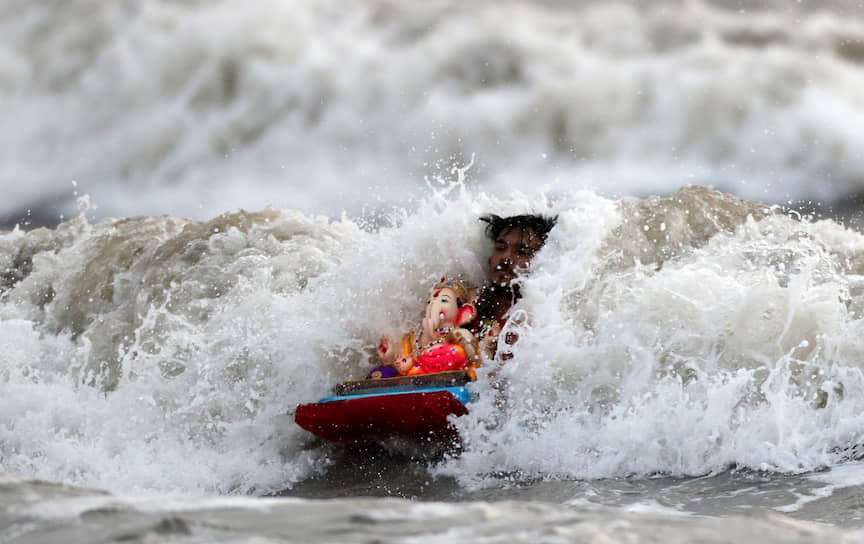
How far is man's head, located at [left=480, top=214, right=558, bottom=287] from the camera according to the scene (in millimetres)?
5379

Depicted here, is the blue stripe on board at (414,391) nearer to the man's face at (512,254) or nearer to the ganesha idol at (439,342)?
the ganesha idol at (439,342)

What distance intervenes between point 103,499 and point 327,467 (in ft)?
10.5

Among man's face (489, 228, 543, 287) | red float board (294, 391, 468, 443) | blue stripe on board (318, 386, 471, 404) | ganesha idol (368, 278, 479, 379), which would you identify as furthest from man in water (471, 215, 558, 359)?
red float board (294, 391, 468, 443)

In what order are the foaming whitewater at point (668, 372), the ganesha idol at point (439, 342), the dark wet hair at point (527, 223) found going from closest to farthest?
1. the foaming whitewater at point (668, 372)
2. the ganesha idol at point (439, 342)
3. the dark wet hair at point (527, 223)

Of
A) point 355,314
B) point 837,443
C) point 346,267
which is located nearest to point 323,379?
point 355,314

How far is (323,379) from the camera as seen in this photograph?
217 inches

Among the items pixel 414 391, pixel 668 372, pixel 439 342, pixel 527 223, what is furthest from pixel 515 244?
pixel 668 372

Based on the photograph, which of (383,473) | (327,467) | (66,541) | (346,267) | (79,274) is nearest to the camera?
(66,541)

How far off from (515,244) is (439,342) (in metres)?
0.86

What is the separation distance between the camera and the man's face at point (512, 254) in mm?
5371

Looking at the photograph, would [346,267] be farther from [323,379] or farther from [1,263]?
[1,263]

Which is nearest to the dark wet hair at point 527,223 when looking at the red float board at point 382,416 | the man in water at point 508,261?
the man in water at point 508,261

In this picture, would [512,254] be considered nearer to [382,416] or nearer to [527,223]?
[527,223]

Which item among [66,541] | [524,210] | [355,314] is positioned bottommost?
[66,541]
